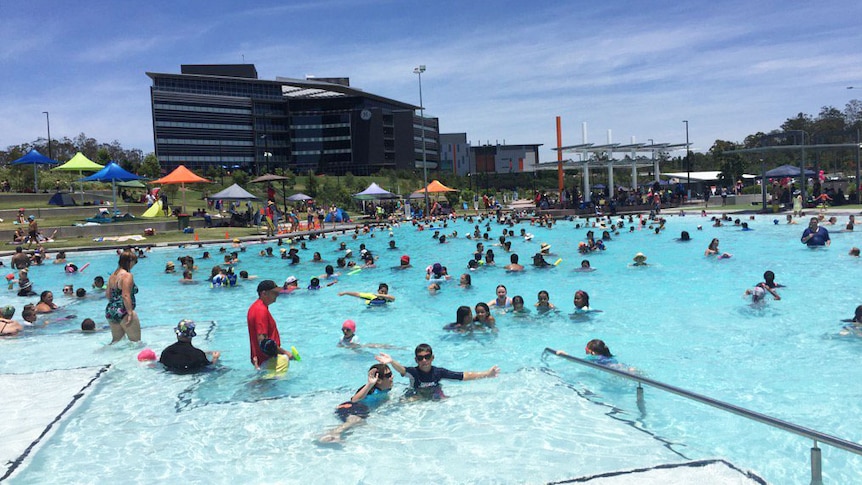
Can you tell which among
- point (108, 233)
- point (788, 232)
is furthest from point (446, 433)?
point (108, 233)

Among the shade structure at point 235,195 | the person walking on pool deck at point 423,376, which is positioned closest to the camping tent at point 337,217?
the shade structure at point 235,195

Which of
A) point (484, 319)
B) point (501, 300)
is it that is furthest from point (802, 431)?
point (501, 300)

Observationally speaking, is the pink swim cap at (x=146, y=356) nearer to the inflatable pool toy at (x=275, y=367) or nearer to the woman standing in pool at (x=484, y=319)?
the inflatable pool toy at (x=275, y=367)

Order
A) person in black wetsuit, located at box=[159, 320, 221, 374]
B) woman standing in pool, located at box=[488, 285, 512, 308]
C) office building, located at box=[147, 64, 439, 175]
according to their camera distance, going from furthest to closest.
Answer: office building, located at box=[147, 64, 439, 175] < woman standing in pool, located at box=[488, 285, 512, 308] < person in black wetsuit, located at box=[159, 320, 221, 374]

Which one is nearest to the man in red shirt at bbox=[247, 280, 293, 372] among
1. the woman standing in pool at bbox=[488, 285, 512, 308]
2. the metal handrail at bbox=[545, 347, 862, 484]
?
the metal handrail at bbox=[545, 347, 862, 484]

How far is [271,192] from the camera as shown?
37906 millimetres

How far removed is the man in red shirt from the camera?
7090 millimetres

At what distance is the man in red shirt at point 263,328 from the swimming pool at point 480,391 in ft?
1.70

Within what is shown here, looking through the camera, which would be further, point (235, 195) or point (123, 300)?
point (235, 195)

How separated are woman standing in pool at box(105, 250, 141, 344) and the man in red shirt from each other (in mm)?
2458

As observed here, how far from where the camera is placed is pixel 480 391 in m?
7.54

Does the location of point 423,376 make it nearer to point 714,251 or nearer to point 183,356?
point 183,356

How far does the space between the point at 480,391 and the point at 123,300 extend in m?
5.48

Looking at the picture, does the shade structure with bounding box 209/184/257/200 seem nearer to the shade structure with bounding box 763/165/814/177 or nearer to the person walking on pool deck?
the person walking on pool deck
